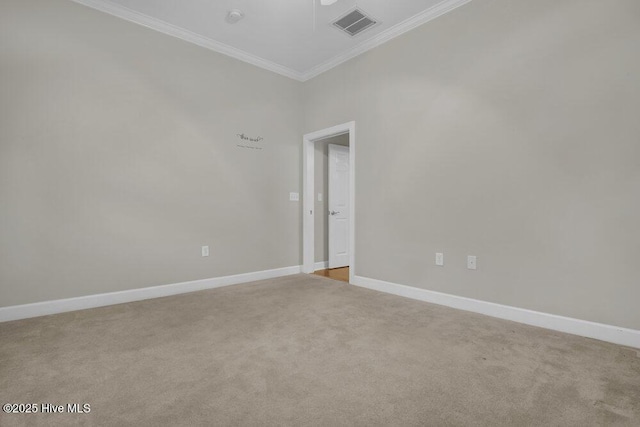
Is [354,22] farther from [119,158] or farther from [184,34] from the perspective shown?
[119,158]

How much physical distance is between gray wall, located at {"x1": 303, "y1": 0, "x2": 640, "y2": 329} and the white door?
1286 mm

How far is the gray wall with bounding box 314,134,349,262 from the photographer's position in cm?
479

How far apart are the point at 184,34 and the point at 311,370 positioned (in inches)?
149

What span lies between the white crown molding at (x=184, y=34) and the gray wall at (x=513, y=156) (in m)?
1.38

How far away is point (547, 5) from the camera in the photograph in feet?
7.73

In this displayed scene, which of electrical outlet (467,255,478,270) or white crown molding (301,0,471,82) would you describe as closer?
electrical outlet (467,255,478,270)

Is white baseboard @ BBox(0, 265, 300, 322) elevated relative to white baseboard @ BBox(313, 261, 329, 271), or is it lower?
elevated

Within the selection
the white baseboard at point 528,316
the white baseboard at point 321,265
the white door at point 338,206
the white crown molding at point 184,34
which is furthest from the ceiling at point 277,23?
the white baseboard at point 321,265

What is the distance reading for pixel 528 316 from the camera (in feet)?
8.05

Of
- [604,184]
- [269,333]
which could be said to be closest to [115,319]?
[269,333]

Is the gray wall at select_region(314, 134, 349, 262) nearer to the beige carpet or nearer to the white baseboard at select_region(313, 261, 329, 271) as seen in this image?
the white baseboard at select_region(313, 261, 329, 271)

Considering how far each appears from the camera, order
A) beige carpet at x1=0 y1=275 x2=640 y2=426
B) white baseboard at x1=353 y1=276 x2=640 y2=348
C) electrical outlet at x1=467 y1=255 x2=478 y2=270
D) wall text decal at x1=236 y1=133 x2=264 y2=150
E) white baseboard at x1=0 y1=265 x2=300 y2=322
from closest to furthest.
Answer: beige carpet at x1=0 y1=275 x2=640 y2=426, white baseboard at x1=353 y1=276 x2=640 y2=348, white baseboard at x1=0 y1=265 x2=300 y2=322, electrical outlet at x1=467 y1=255 x2=478 y2=270, wall text decal at x1=236 y1=133 x2=264 y2=150

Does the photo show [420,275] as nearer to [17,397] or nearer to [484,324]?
[484,324]

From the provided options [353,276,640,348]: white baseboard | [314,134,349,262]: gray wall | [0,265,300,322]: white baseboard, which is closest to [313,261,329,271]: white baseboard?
[314,134,349,262]: gray wall
